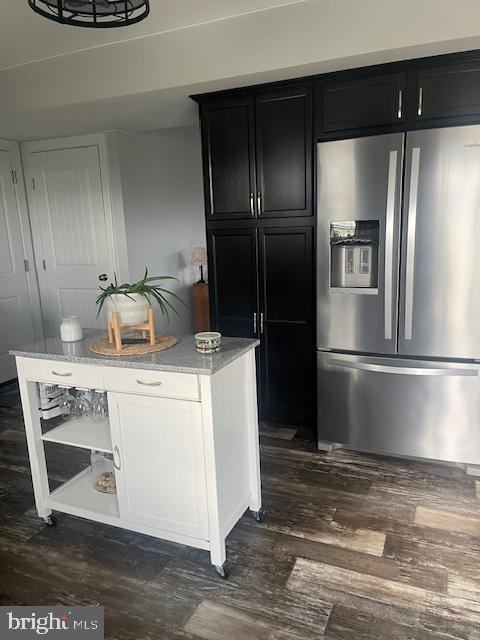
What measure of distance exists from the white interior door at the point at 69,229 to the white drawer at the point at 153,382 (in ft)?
8.81

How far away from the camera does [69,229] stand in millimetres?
4625

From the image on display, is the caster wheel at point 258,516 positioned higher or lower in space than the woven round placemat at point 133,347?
lower

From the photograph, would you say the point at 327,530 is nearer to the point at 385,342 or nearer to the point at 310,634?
the point at 310,634

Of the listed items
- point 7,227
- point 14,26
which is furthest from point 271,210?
point 7,227

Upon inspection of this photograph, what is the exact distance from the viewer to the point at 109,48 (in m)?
2.99

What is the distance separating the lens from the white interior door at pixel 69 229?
4.45 meters

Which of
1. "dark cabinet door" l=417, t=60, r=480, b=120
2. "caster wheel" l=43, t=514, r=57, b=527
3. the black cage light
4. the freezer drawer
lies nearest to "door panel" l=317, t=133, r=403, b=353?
the freezer drawer

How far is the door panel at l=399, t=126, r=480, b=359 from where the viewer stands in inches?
96.7

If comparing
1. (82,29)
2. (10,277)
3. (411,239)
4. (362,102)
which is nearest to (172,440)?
(411,239)

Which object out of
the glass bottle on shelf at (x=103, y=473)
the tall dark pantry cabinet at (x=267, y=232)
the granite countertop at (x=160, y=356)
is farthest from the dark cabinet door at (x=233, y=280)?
the glass bottle on shelf at (x=103, y=473)

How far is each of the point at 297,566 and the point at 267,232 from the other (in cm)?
197

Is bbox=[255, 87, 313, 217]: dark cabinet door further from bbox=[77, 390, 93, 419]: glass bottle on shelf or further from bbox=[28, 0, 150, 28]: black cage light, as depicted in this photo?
bbox=[77, 390, 93, 419]: glass bottle on shelf

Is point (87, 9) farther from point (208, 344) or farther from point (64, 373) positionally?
point (64, 373)

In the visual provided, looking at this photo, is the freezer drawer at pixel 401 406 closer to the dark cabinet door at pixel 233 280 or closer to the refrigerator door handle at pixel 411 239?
the refrigerator door handle at pixel 411 239
